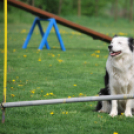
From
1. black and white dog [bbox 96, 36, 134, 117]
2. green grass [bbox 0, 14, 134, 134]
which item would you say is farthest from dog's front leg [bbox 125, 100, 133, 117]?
green grass [bbox 0, 14, 134, 134]

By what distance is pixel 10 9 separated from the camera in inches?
1144

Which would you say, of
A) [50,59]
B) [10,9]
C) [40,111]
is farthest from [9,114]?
[10,9]

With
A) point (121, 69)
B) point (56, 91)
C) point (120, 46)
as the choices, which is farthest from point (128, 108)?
point (56, 91)

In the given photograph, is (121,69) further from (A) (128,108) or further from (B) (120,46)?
(A) (128,108)

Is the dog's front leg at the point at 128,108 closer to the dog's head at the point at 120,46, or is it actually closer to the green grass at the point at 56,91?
the green grass at the point at 56,91

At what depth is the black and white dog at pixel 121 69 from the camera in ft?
12.4

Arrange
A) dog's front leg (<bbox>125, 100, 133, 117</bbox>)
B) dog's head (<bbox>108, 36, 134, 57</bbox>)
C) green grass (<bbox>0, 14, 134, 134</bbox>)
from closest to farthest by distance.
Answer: green grass (<bbox>0, 14, 134, 134</bbox>) < dog's head (<bbox>108, 36, 134, 57</bbox>) < dog's front leg (<bbox>125, 100, 133, 117</bbox>)

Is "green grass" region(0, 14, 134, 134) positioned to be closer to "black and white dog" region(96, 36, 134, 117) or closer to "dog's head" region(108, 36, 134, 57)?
"black and white dog" region(96, 36, 134, 117)

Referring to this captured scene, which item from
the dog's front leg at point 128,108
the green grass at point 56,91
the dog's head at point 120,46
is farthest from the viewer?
the dog's front leg at point 128,108

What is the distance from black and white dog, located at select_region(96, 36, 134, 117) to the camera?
3791mm

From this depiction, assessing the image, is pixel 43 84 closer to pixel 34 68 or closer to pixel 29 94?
pixel 29 94

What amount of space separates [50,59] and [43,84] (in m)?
2.94

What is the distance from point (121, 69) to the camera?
152 inches

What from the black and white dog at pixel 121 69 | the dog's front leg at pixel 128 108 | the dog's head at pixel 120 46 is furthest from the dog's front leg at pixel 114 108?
the dog's head at pixel 120 46
